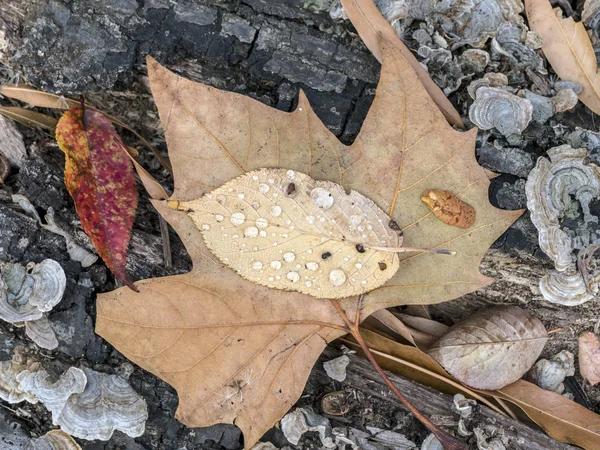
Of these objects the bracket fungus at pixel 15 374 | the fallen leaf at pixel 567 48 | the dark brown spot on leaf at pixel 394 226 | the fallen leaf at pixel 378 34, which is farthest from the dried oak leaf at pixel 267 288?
the fallen leaf at pixel 567 48

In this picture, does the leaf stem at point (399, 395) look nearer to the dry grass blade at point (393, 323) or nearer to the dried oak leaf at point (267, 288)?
the dried oak leaf at point (267, 288)

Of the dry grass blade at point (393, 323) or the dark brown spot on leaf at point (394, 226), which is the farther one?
the dry grass blade at point (393, 323)

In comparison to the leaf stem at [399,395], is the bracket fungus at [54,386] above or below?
below

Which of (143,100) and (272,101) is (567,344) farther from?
(143,100)

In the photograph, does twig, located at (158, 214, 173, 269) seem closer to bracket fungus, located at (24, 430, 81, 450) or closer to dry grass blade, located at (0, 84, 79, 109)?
dry grass blade, located at (0, 84, 79, 109)

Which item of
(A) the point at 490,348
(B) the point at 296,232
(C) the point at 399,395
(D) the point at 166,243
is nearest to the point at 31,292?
(D) the point at 166,243

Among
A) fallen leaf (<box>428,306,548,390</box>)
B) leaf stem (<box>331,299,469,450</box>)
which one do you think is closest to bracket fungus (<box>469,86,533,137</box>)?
fallen leaf (<box>428,306,548,390</box>)
